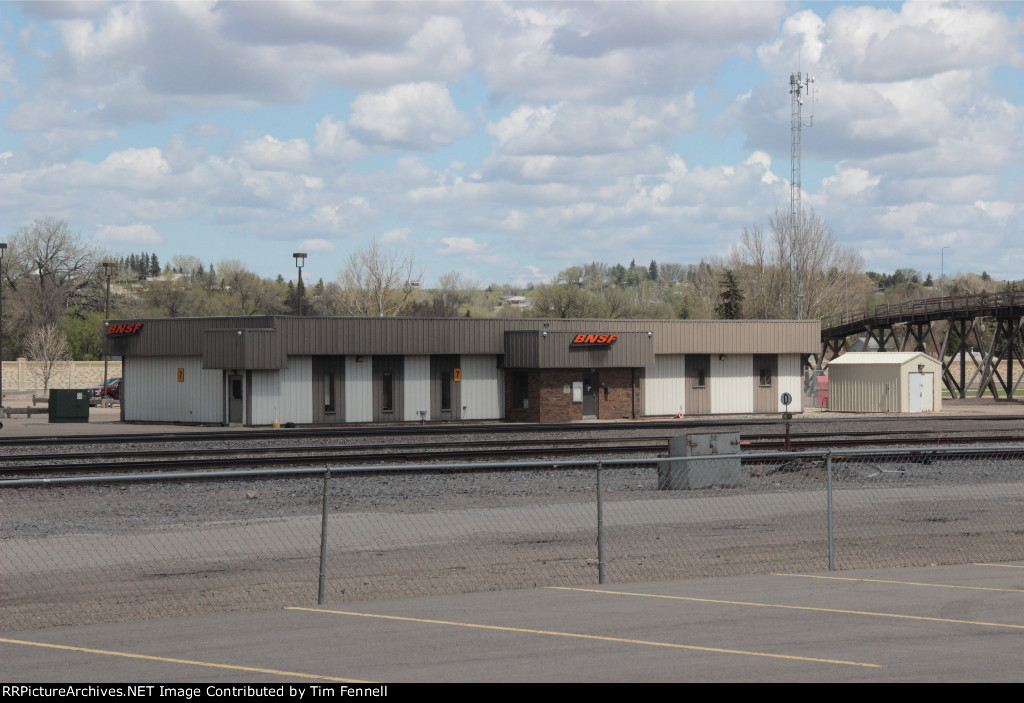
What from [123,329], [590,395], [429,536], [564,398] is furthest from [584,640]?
[123,329]

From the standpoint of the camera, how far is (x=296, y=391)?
154 ft

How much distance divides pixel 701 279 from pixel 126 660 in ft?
373

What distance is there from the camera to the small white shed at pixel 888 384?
56.1 metres

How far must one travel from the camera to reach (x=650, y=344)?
52.1 metres

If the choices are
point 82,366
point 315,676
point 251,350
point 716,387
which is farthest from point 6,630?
point 82,366

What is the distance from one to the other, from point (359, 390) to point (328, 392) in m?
1.42

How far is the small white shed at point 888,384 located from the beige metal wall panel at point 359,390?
26303 mm

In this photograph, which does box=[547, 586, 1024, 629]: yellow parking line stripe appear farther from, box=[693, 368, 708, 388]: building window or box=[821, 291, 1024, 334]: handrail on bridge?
box=[821, 291, 1024, 334]: handrail on bridge

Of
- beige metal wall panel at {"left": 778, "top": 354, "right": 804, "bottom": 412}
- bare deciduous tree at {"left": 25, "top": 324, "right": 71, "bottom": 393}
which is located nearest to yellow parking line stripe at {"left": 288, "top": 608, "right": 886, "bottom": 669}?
beige metal wall panel at {"left": 778, "top": 354, "right": 804, "bottom": 412}

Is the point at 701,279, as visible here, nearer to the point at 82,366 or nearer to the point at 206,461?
the point at 82,366

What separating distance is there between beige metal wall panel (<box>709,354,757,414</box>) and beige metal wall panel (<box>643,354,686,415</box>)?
1.79 metres

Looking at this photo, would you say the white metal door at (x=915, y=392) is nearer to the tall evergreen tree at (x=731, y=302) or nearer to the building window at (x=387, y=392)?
the building window at (x=387, y=392)

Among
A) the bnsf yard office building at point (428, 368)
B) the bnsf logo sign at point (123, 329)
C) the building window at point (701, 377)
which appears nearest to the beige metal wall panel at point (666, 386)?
the bnsf yard office building at point (428, 368)
